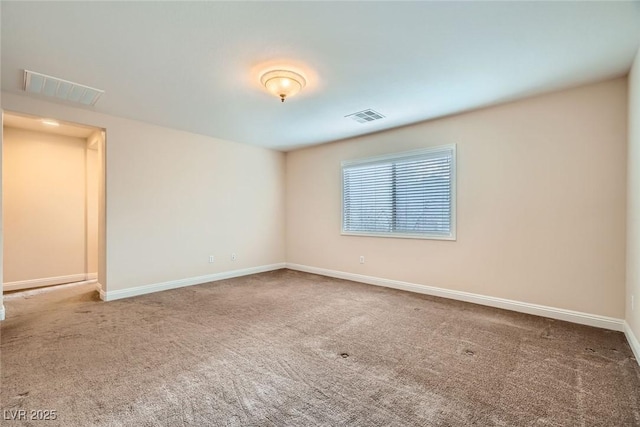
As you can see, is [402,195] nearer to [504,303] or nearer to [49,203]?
[504,303]

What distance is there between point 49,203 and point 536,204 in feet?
24.7

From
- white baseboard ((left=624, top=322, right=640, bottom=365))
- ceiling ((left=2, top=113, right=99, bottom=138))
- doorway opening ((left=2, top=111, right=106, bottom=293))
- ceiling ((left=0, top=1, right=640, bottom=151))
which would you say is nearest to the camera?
ceiling ((left=0, top=1, right=640, bottom=151))

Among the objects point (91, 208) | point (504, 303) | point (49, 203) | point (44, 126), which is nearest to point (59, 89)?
point (44, 126)

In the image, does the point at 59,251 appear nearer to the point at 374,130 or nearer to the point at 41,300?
the point at 41,300

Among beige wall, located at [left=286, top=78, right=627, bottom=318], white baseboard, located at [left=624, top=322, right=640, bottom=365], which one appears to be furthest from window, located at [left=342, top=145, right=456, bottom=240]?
white baseboard, located at [left=624, top=322, right=640, bottom=365]

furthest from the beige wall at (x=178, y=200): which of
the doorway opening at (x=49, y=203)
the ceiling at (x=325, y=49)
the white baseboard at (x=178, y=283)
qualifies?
the ceiling at (x=325, y=49)

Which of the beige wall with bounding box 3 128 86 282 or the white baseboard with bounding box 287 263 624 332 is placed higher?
the beige wall with bounding box 3 128 86 282

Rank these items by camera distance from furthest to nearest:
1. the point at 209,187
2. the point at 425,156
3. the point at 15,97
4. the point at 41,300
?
the point at 209,187 < the point at 425,156 < the point at 41,300 < the point at 15,97

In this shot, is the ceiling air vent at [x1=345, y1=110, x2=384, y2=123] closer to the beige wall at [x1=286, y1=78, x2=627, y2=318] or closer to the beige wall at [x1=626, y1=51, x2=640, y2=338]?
the beige wall at [x1=286, y1=78, x2=627, y2=318]

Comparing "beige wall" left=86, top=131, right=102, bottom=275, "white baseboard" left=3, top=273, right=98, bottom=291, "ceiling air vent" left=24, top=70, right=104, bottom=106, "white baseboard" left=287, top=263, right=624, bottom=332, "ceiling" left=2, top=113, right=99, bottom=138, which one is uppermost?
"ceiling" left=2, top=113, right=99, bottom=138

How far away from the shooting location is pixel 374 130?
487cm

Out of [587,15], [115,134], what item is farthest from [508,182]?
[115,134]

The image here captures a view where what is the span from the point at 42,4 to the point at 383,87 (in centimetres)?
288

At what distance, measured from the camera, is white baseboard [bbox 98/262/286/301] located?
4090 mm
